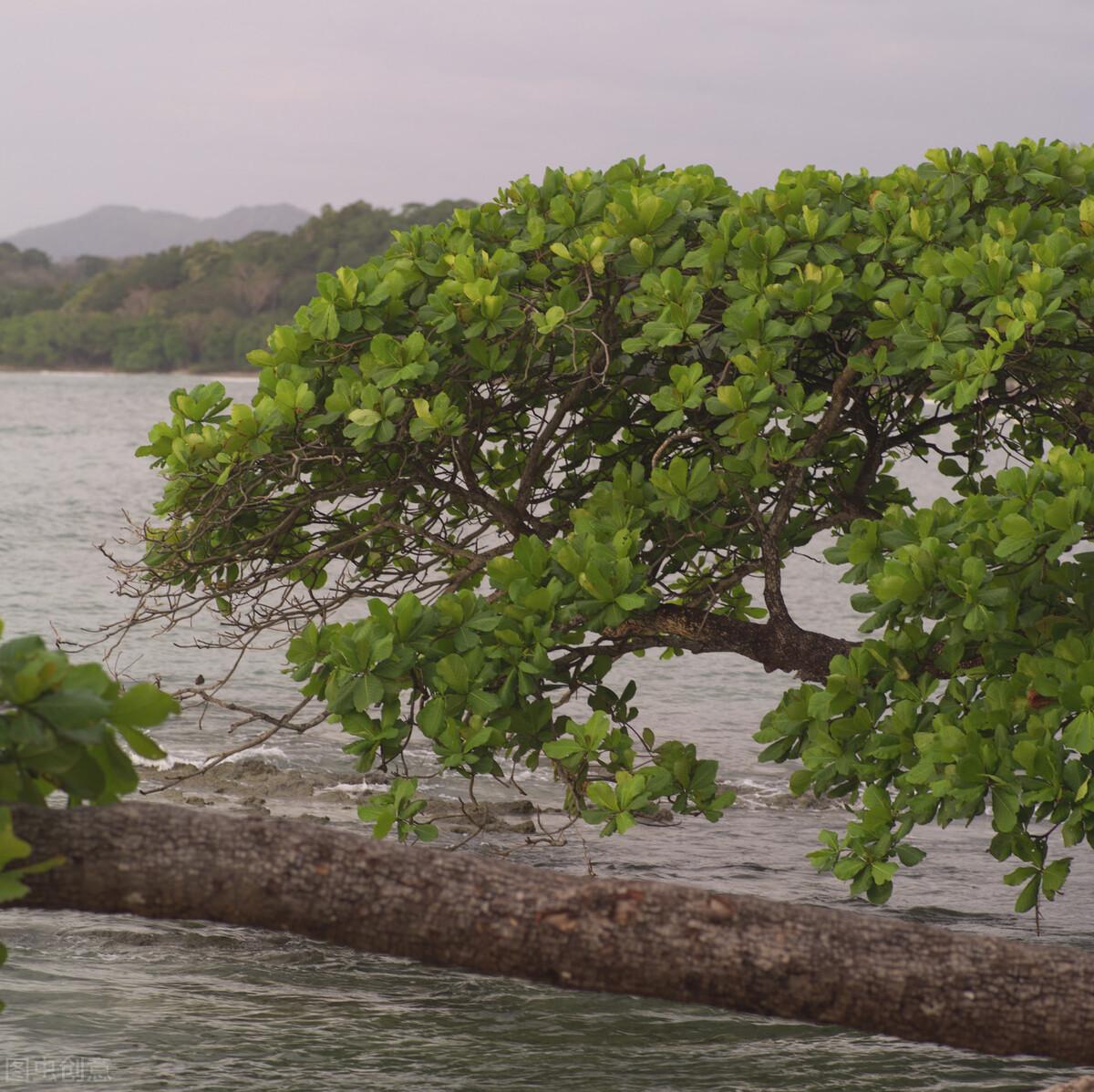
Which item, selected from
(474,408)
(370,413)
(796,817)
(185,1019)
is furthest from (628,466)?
(796,817)

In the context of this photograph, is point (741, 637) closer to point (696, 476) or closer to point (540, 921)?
point (696, 476)

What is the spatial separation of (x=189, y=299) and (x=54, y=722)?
130527 mm

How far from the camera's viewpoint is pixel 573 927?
3.53 metres

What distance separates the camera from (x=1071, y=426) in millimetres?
7414

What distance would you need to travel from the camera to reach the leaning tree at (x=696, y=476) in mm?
5535

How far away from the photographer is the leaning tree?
5.54m

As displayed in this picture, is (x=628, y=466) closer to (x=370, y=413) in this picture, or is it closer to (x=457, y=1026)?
(x=370, y=413)

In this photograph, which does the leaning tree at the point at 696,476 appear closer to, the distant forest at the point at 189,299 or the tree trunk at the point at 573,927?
the tree trunk at the point at 573,927

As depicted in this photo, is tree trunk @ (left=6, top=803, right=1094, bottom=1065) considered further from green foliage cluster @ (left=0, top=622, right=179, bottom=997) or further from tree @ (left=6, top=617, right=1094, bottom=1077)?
green foliage cluster @ (left=0, top=622, right=179, bottom=997)

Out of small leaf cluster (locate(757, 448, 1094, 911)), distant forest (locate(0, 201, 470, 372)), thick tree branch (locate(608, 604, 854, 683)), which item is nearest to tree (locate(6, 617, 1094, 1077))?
small leaf cluster (locate(757, 448, 1094, 911))

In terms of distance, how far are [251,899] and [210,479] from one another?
378cm

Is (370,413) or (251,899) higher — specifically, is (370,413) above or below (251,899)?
above

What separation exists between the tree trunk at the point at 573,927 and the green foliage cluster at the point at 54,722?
0.82 feet

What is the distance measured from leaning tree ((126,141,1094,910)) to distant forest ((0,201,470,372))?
113 metres
